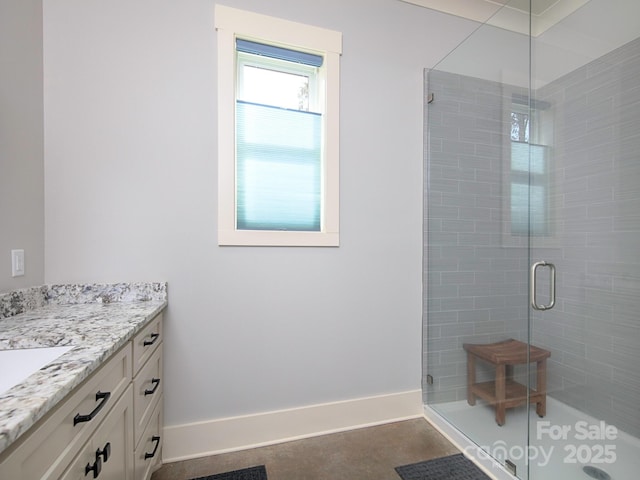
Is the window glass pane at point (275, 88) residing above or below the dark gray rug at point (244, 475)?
above

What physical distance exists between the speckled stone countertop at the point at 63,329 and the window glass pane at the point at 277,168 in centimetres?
71

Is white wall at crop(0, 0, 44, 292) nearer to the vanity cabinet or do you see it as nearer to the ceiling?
the vanity cabinet

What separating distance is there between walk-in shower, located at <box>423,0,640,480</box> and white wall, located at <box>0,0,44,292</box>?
226 centimetres

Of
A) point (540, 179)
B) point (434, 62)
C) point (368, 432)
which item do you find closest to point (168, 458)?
point (368, 432)

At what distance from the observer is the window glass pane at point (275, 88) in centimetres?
181

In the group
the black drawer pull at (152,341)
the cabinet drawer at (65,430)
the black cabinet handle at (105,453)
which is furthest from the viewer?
the black drawer pull at (152,341)

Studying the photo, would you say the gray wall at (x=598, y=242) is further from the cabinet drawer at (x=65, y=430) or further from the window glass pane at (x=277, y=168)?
the cabinet drawer at (x=65, y=430)

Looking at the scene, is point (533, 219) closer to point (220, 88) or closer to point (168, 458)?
point (220, 88)

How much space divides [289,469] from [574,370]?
1810 millimetres

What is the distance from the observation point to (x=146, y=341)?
1.29 meters

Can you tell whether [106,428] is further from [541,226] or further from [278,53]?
[541,226]

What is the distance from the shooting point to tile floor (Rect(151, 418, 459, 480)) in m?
1.54

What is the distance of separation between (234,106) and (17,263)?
1.30 m

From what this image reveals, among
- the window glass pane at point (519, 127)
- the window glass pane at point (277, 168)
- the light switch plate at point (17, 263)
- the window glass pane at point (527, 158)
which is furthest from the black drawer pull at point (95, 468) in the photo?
the window glass pane at point (519, 127)
